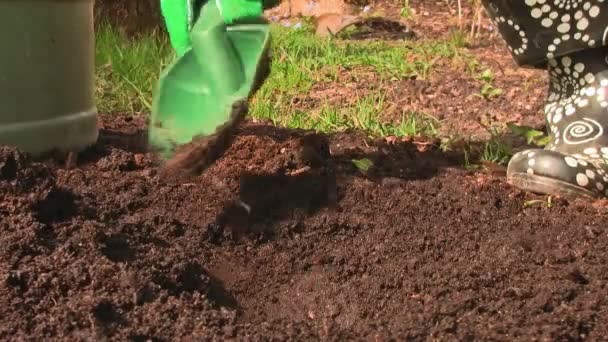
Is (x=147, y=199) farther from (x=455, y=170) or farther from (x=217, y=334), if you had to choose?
(x=455, y=170)

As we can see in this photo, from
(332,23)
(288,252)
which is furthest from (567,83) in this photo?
(332,23)

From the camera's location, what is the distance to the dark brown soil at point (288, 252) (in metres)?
1.28

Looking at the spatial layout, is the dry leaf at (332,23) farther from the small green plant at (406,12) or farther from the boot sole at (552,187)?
the boot sole at (552,187)

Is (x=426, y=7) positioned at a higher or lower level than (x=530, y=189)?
lower

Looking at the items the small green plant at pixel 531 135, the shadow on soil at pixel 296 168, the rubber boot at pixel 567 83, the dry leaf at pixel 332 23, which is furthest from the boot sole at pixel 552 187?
the dry leaf at pixel 332 23

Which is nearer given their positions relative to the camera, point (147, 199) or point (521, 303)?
point (521, 303)

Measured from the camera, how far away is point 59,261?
1.35 m

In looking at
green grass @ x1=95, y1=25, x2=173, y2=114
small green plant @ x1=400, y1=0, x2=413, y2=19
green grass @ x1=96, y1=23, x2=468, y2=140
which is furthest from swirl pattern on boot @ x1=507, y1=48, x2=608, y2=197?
small green plant @ x1=400, y1=0, x2=413, y2=19

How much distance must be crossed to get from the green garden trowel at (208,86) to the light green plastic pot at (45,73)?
12.2 inches

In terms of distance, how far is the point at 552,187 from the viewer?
6.16ft

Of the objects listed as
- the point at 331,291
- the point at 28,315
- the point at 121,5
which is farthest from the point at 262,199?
the point at 121,5

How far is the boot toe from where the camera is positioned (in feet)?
6.13

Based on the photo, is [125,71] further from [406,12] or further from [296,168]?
[406,12]

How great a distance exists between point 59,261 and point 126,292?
0.14 m
